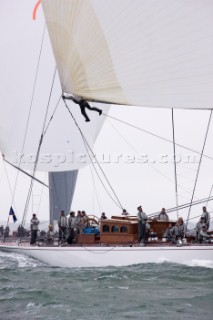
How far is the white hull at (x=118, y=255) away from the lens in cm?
1510

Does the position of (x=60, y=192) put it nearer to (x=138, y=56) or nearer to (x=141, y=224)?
(x=141, y=224)

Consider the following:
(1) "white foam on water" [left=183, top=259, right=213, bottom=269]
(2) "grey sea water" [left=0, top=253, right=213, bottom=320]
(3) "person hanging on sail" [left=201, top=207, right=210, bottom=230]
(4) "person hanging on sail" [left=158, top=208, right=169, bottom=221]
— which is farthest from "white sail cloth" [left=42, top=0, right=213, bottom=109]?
(4) "person hanging on sail" [left=158, top=208, right=169, bottom=221]

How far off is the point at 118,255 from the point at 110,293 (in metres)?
4.84

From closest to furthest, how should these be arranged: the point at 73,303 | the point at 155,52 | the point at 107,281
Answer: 1. the point at 73,303
2. the point at 155,52
3. the point at 107,281

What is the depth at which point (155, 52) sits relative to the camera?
1203cm

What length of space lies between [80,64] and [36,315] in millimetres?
6502

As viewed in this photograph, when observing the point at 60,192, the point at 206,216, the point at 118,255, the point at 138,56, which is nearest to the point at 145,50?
the point at 138,56

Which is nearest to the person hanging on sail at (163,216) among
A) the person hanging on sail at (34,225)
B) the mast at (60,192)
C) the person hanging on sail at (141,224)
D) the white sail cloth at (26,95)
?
the person hanging on sail at (141,224)

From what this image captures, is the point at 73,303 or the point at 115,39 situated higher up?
the point at 115,39

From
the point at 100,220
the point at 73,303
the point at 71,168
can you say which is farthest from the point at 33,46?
the point at 73,303

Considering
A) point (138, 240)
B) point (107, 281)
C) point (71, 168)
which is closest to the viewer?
point (107, 281)

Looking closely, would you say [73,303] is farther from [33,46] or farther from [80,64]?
[33,46]

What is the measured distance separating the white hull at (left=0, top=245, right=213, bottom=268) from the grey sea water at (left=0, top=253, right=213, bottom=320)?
0.34 meters

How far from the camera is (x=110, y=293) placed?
37.2ft
